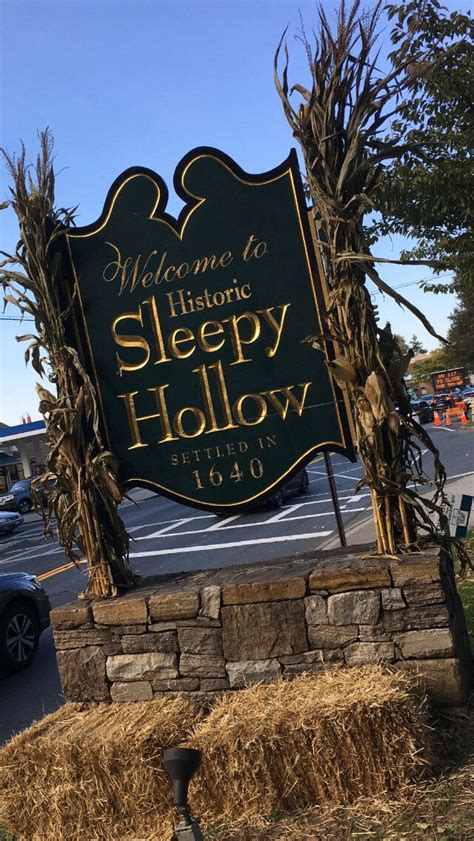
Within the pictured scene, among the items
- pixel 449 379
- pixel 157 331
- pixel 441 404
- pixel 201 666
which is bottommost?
pixel 201 666

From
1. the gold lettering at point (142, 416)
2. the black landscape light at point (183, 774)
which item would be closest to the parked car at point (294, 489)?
the gold lettering at point (142, 416)

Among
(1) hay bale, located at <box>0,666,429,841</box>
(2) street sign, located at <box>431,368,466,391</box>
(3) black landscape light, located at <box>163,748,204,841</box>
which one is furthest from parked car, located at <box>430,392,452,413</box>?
(3) black landscape light, located at <box>163,748,204,841</box>

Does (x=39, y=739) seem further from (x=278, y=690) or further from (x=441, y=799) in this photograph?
(x=441, y=799)

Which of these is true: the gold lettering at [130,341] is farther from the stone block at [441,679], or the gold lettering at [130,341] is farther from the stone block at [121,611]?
the stone block at [441,679]

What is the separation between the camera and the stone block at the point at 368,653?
3.65 m

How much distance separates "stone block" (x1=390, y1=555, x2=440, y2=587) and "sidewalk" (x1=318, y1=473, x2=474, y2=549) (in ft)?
17.5

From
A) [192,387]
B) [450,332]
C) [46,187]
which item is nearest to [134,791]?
[192,387]

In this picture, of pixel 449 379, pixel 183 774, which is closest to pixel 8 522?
pixel 183 774

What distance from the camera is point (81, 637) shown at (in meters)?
4.25

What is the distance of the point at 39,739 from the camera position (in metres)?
3.75

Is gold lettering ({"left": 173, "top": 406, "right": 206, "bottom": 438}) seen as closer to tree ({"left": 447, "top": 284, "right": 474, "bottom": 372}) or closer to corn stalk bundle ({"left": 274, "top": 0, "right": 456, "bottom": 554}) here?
corn stalk bundle ({"left": 274, "top": 0, "right": 456, "bottom": 554})

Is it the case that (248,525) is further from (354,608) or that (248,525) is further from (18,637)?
(354,608)

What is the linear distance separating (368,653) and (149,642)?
1.22 metres

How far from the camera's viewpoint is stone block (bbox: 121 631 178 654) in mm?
4035
